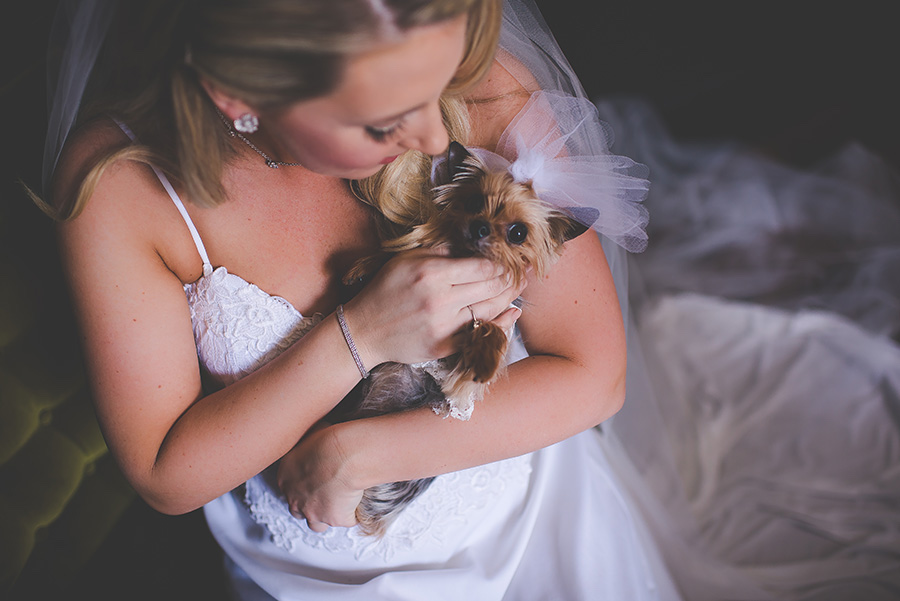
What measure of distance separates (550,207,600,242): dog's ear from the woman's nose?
0.23 metres

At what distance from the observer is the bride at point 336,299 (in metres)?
0.83

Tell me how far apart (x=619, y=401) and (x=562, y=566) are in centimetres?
42

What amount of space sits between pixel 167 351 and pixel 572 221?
78 cm

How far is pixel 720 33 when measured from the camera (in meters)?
3.58

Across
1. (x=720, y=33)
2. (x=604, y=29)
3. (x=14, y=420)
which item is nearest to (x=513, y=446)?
(x=14, y=420)

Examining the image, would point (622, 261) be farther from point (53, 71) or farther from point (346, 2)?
point (53, 71)

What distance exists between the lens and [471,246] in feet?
3.13

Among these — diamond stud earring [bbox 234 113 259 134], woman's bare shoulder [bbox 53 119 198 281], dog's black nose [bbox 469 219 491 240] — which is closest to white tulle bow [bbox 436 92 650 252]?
dog's black nose [bbox 469 219 491 240]

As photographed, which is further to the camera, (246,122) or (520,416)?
(520,416)

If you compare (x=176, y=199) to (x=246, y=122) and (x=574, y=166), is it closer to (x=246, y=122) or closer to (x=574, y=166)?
(x=246, y=122)

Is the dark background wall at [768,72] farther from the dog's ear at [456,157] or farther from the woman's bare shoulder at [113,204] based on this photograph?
the woman's bare shoulder at [113,204]

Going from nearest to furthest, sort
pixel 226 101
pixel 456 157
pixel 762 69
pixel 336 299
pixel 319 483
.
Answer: pixel 226 101, pixel 456 157, pixel 319 483, pixel 336 299, pixel 762 69

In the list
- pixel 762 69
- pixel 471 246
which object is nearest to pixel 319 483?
pixel 471 246

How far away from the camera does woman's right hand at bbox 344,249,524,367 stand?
94 cm
